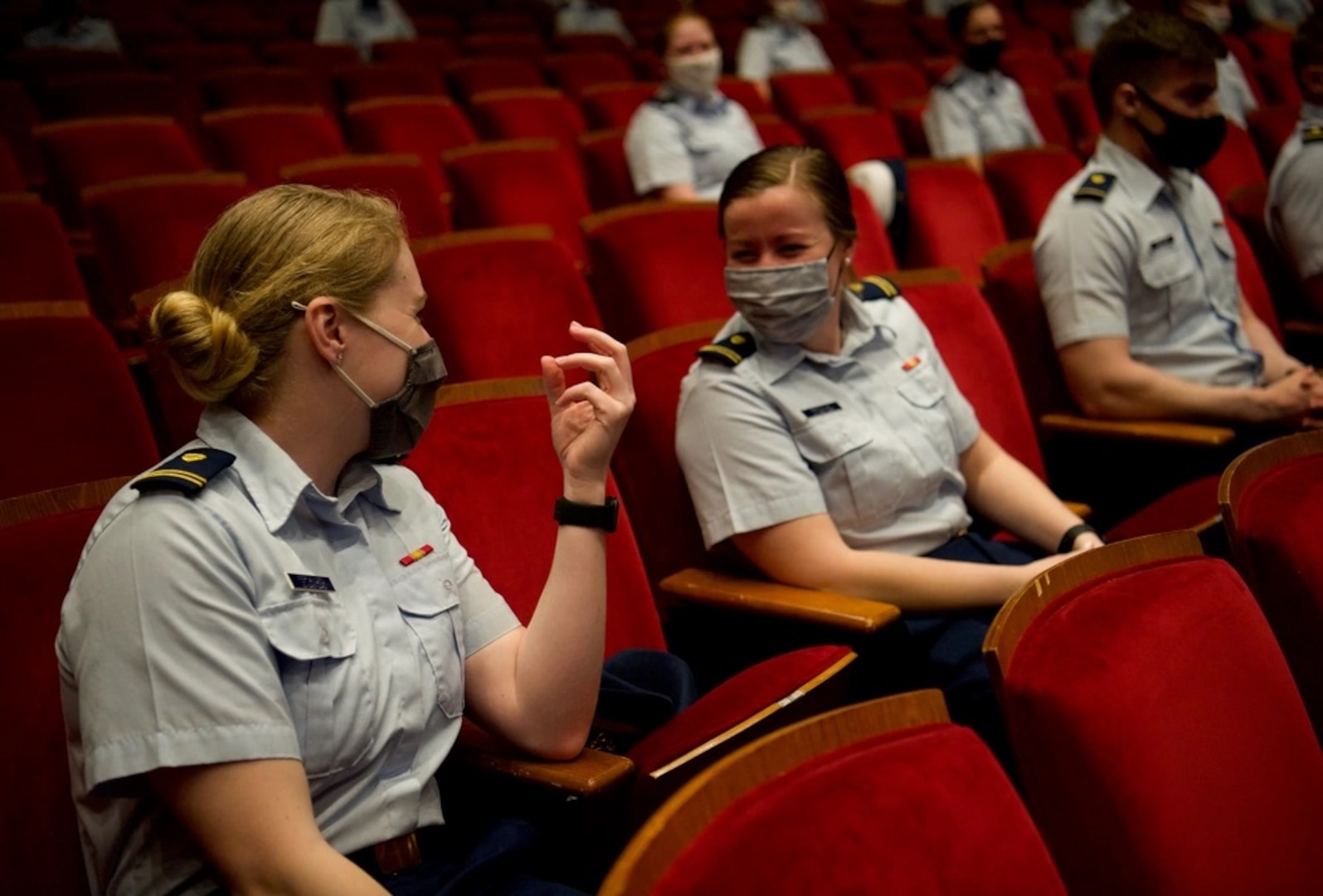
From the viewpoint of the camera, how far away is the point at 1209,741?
37cm

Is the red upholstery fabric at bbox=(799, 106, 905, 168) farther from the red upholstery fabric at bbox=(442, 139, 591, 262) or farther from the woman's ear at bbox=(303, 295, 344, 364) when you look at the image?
the woman's ear at bbox=(303, 295, 344, 364)

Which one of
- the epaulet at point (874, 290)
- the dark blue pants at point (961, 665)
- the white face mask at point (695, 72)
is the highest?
the white face mask at point (695, 72)

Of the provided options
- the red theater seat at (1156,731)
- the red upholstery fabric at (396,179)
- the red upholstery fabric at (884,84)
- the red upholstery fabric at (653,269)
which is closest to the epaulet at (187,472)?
the red theater seat at (1156,731)

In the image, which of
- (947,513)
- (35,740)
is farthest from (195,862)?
(947,513)

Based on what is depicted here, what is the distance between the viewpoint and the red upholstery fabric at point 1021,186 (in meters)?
1.22

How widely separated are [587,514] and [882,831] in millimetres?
214

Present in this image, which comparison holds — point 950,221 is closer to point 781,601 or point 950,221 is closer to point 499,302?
point 499,302

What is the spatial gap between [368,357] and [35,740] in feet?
0.55

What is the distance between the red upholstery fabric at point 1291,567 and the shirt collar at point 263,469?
0.34 m

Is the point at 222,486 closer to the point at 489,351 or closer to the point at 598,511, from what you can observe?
the point at 598,511

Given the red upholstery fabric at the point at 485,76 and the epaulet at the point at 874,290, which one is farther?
the red upholstery fabric at the point at 485,76

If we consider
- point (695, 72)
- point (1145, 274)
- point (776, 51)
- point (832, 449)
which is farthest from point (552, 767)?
point (776, 51)

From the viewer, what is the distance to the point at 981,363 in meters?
0.83

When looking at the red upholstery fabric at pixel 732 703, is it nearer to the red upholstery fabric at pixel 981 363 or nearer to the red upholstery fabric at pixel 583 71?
the red upholstery fabric at pixel 981 363
